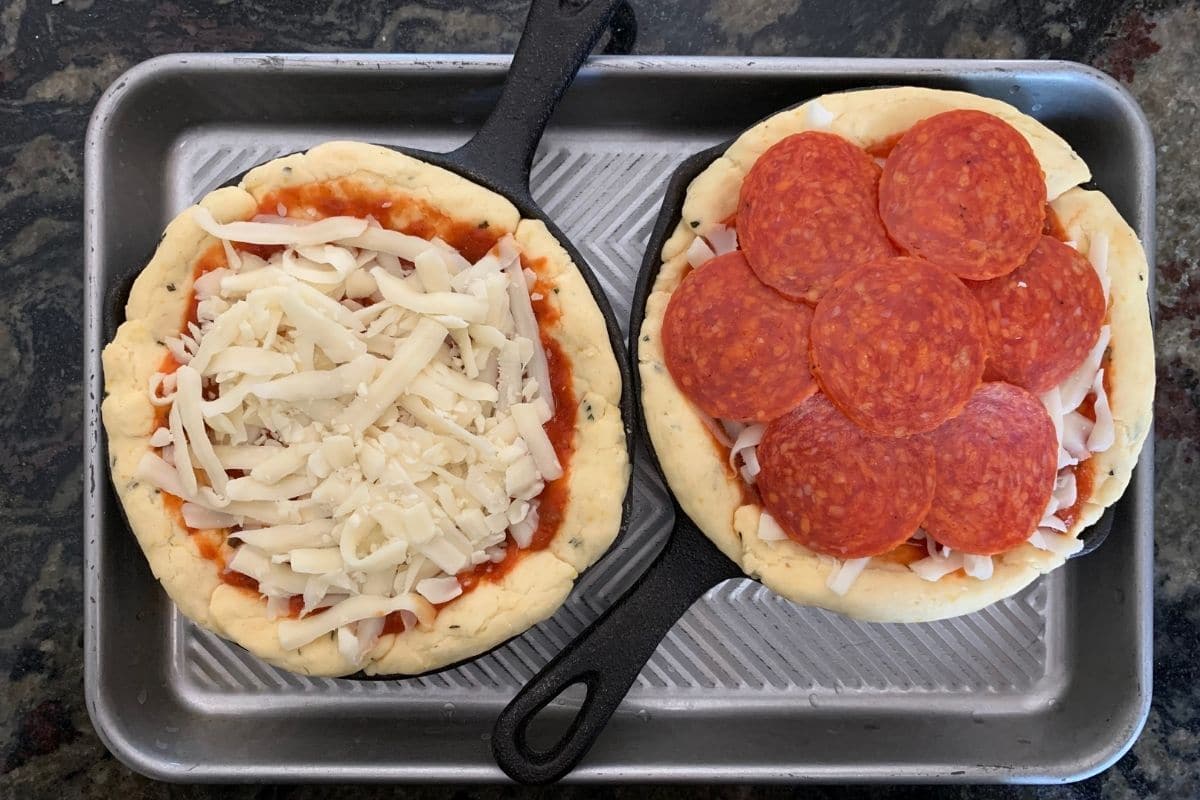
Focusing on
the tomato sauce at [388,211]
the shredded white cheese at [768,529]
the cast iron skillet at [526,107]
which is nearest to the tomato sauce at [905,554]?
the shredded white cheese at [768,529]

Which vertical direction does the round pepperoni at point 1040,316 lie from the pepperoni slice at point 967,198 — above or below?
below

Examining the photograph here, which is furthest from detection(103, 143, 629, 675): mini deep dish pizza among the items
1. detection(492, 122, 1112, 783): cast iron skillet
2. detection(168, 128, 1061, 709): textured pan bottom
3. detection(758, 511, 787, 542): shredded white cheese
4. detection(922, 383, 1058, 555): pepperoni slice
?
detection(922, 383, 1058, 555): pepperoni slice

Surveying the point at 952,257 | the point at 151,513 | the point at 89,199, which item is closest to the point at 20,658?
the point at 151,513

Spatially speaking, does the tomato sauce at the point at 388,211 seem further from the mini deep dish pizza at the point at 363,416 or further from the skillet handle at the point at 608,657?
the skillet handle at the point at 608,657

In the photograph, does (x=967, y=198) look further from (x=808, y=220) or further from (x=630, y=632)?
(x=630, y=632)

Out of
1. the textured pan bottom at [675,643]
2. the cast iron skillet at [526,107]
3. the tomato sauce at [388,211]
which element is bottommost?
the textured pan bottom at [675,643]

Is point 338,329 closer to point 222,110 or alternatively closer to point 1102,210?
point 222,110
